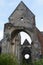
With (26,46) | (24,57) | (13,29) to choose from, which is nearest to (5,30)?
(13,29)

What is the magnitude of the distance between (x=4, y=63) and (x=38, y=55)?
284 inches

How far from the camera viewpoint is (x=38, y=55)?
2030 centimetres

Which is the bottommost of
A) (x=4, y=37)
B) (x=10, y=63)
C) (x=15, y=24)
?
(x=10, y=63)

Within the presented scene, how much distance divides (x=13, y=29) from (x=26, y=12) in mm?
2182

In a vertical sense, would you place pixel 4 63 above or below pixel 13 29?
below

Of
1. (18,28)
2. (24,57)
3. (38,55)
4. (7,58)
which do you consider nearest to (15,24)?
(18,28)

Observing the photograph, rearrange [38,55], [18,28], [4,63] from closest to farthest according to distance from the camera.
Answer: [4,63]
[38,55]
[18,28]

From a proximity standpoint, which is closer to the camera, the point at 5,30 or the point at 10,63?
the point at 10,63

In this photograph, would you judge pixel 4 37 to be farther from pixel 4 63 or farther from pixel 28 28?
pixel 4 63

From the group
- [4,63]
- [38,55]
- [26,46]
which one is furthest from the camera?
[26,46]

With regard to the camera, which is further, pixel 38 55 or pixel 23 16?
pixel 23 16

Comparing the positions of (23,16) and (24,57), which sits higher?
(23,16)

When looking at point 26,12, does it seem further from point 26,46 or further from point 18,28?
point 26,46

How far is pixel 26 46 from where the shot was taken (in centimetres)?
3144
